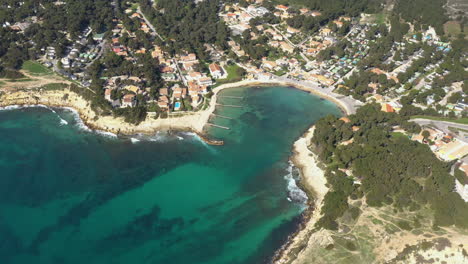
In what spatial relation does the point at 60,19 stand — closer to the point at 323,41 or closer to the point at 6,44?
the point at 6,44

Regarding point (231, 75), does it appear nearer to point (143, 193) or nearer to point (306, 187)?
point (306, 187)

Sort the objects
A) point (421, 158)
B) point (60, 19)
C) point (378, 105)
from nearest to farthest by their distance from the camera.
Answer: point (421, 158), point (378, 105), point (60, 19)

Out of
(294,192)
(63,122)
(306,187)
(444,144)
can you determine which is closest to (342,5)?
(444,144)

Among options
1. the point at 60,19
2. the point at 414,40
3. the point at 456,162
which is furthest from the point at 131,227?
the point at 414,40

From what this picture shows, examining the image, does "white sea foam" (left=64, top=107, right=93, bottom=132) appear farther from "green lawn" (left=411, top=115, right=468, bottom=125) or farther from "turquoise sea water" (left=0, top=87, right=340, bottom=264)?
"green lawn" (left=411, top=115, right=468, bottom=125)

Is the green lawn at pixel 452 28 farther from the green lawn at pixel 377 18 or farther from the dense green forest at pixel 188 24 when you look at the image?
the dense green forest at pixel 188 24

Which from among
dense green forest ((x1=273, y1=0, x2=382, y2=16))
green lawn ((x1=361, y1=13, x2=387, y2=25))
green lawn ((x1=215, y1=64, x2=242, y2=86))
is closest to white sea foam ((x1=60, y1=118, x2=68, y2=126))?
green lawn ((x1=215, y1=64, x2=242, y2=86))

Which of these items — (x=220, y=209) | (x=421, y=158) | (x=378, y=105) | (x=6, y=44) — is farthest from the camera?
(x=6, y=44)

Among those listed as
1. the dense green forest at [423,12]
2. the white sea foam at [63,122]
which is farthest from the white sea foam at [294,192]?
the dense green forest at [423,12]
